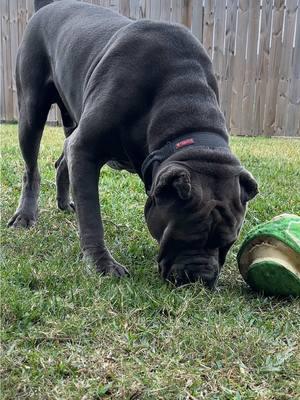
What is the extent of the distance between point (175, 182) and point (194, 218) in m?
0.18

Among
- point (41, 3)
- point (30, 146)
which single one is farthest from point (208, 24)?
point (30, 146)

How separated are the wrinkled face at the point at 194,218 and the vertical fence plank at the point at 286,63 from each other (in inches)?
264

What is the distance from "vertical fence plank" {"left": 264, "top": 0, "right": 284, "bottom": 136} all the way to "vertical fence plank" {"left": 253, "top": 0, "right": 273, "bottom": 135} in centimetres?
6

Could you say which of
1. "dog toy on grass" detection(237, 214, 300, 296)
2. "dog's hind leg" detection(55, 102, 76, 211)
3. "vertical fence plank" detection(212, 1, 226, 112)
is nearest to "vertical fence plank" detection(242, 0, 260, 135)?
"vertical fence plank" detection(212, 1, 226, 112)

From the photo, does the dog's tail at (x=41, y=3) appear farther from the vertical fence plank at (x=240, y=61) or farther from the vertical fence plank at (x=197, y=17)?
the vertical fence plank at (x=240, y=61)

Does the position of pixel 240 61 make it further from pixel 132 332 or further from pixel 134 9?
pixel 132 332

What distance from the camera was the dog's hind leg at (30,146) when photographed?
402 centimetres

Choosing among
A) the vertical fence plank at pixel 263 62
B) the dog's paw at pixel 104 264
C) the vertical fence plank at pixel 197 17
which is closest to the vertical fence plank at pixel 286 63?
the vertical fence plank at pixel 263 62

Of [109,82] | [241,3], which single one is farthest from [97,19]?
[241,3]

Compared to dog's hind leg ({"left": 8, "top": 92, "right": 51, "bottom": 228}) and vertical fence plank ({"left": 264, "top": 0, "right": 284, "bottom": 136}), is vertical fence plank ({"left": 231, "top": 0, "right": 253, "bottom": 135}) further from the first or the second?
dog's hind leg ({"left": 8, "top": 92, "right": 51, "bottom": 228})

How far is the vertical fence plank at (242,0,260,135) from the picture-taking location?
9.09 meters

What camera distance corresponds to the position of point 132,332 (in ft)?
7.51

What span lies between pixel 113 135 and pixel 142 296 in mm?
902

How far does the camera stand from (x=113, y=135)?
3.13 m
